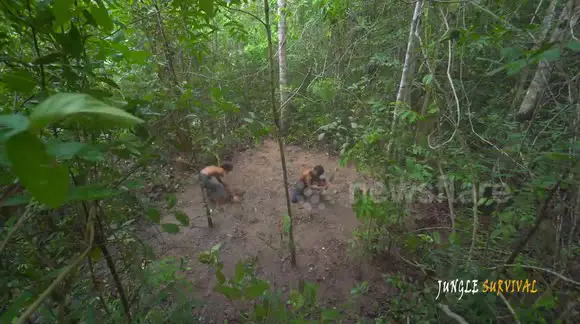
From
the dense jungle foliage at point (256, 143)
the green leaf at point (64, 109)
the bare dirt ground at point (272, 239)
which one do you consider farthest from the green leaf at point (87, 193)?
the bare dirt ground at point (272, 239)

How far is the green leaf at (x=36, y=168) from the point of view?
283 millimetres

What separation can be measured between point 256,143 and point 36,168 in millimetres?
1902

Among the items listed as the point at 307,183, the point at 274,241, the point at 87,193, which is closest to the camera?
the point at 87,193

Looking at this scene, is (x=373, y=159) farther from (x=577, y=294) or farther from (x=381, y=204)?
(x=577, y=294)

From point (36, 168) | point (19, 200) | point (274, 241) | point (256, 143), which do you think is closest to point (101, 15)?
point (19, 200)

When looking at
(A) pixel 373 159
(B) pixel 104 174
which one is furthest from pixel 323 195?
(B) pixel 104 174

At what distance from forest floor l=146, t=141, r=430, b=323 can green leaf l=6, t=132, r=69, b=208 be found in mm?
1907

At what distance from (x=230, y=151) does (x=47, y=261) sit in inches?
195

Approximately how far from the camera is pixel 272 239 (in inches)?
148

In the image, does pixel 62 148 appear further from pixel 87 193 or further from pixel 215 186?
pixel 215 186

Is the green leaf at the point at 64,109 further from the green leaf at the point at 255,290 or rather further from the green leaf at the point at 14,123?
the green leaf at the point at 255,290

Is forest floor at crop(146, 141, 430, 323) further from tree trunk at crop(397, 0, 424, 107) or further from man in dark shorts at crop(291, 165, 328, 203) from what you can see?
tree trunk at crop(397, 0, 424, 107)

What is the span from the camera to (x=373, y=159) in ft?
9.64

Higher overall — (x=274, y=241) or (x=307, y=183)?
(x=307, y=183)
